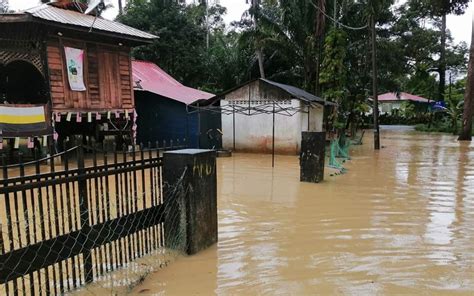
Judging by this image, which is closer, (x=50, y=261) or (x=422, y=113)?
(x=50, y=261)

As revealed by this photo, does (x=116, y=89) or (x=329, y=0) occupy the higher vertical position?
(x=329, y=0)

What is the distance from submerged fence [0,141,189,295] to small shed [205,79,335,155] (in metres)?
11.1

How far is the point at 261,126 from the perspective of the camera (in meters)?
16.9

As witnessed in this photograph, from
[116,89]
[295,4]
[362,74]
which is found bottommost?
[116,89]

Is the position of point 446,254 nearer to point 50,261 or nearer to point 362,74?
point 50,261

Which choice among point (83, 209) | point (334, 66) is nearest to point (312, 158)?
point (83, 209)

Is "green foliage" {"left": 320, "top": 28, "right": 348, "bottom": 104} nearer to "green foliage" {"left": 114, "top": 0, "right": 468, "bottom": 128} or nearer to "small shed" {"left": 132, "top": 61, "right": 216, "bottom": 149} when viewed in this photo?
"green foliage" {"left": 114, "top": 0, "right": 468, "bottom": 128}

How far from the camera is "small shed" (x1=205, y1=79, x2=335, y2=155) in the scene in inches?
635

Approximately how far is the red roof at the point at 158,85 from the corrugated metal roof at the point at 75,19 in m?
3.11

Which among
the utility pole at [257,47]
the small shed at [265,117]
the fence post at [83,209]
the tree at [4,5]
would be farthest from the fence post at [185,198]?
the tree at [4,5]

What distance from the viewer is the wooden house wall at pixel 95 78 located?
1327cm

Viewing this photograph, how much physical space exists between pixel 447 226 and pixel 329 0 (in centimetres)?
1653

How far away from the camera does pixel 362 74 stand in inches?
1053

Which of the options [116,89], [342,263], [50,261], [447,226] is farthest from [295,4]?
[50,261]
